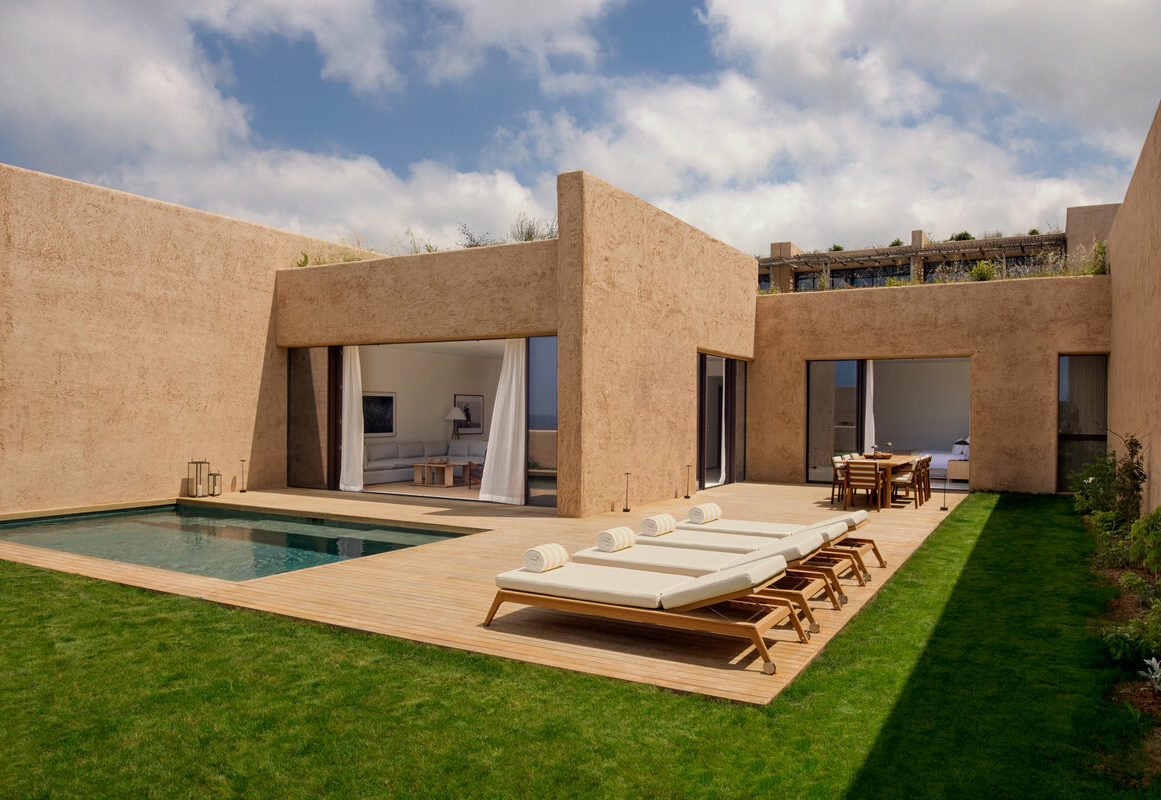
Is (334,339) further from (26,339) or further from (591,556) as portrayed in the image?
(591,556)

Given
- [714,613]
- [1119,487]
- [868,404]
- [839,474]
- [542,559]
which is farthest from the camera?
[868,404]

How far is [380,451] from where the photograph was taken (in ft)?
48.2

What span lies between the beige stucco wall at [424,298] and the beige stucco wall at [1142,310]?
7160 millimetres

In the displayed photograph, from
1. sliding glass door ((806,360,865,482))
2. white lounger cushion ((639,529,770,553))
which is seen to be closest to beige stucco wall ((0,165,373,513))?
white lounger cushion ((639,529,770,553))

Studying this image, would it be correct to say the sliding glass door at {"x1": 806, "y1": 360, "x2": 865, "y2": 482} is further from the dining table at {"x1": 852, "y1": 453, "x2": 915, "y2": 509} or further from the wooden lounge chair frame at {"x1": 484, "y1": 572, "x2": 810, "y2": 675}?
the wooden lounge chair frame at {"x1": 484, "y1": 572, "x2": 810, "y2": 675}

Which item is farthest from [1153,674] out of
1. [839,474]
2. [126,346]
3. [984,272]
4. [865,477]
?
[126,346]

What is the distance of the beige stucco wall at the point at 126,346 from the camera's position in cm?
1091

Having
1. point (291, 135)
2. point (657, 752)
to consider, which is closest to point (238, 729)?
point (657, 752)

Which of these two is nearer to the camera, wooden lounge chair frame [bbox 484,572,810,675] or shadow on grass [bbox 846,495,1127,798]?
shadow on grass [bbox 846,495,1127,798]

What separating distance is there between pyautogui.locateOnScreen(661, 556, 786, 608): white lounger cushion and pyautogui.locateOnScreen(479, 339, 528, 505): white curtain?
24.5ft

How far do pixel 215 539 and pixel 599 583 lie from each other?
6.86m

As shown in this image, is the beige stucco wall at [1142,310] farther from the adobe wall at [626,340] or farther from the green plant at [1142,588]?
the adobe wall at [626,340]

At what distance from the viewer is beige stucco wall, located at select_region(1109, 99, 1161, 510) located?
294 inches

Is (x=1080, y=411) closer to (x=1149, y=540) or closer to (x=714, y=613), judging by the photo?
(x=1149, y=540)
